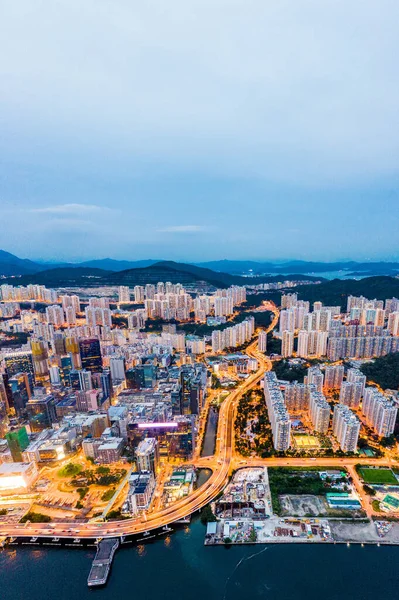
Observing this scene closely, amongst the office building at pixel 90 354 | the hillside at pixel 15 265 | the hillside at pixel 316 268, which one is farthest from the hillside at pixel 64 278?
the hillside at pixel 316 268

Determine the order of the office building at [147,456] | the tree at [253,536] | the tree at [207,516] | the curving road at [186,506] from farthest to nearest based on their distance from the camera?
the office building at [147,456] → the tree at [207,516] → the curving road at [186,506] → the tree at [253,536]

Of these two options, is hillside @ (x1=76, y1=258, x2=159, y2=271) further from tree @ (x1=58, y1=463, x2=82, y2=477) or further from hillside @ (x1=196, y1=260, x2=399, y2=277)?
tree @ (x1=58, y1=463, x2=82, y2=477)

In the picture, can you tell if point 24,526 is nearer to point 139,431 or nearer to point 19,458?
point 19,458

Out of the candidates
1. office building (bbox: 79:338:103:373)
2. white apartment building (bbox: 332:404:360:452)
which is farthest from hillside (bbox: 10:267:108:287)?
white apartment building (bbox: 332:404:360:452)

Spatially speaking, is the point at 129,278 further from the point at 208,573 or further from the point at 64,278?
the point at 208,573

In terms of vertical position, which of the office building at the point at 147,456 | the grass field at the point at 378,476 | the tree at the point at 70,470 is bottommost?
the tree at the point at 70,470

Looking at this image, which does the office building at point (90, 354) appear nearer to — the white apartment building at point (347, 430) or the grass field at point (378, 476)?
the white apartment building at point (347, 430)

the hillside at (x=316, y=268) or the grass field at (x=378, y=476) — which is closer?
the grass field at (x=378, y=476)
